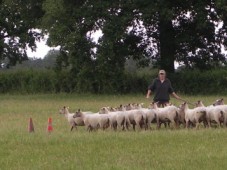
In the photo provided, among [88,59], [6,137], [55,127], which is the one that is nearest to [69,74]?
[88,59]

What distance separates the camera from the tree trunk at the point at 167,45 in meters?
46.9

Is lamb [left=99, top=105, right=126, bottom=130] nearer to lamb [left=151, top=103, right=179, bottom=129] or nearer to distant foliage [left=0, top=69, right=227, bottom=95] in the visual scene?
lamb [left=151, top=103, right=179, bottom=129]

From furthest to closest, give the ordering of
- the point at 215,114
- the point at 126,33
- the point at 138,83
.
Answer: the point at 138,83 → the point at 126,33 → the point at 215,114

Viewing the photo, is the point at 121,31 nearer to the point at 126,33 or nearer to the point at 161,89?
the point at 126,33

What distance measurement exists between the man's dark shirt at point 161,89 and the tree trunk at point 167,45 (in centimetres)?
2480

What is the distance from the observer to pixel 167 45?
156 feet

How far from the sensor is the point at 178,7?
153 ft

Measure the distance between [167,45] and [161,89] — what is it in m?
25.9

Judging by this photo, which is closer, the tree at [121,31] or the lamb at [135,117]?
the lamb at [135,117]

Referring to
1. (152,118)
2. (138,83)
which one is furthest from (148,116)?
(138,83)

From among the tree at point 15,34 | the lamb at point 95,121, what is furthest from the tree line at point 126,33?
the lamb at point 95,121

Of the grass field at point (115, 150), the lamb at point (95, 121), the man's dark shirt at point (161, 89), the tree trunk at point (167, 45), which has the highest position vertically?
the tree trunk at point (167, 45)

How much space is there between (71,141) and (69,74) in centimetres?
3408

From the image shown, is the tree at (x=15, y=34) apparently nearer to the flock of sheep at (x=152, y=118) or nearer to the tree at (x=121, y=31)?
the tree at (x=121, y=31)
